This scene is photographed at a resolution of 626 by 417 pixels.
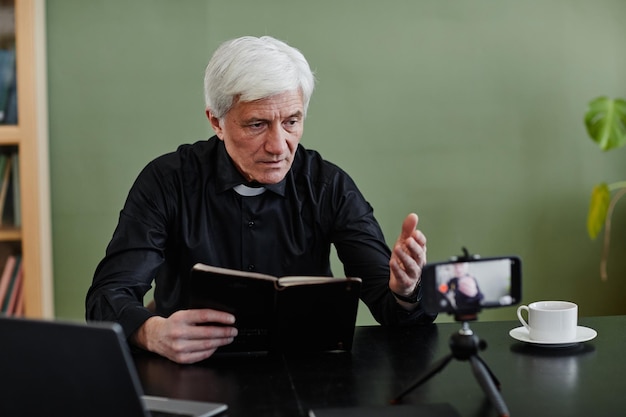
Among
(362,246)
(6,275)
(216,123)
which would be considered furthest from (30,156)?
(362,246)

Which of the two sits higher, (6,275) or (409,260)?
(409,260)

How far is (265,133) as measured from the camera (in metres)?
2.23

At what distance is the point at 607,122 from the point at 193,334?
6.12 ft

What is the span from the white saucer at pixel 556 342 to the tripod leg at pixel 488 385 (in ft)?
1.06

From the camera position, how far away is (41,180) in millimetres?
3203

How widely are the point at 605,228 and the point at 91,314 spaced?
85.3 inches

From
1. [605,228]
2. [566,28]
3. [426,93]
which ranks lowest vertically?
[605,228]

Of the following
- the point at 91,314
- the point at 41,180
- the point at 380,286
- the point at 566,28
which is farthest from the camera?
the point at 566,28

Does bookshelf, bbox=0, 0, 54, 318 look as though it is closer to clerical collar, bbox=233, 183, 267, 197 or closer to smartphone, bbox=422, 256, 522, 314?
clerical collar, bbox=233, 183, 267, 197

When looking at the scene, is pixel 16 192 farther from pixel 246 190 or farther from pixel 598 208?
pixel 598 208

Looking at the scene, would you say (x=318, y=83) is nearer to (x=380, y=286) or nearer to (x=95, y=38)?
(x=95, y=38)

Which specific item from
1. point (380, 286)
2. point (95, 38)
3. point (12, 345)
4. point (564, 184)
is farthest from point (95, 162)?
point (12, 345)

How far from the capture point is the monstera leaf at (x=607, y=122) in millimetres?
3080

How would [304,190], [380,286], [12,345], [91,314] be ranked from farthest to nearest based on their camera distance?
[304,190] < [380,286] < [91,314] < [12,345]
